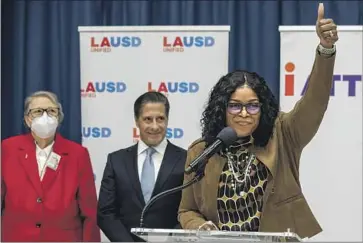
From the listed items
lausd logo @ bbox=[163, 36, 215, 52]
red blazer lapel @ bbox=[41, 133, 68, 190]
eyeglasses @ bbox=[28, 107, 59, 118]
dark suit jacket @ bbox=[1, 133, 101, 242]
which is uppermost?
lausd logo @ bbox=[163, 36, 215, 52]

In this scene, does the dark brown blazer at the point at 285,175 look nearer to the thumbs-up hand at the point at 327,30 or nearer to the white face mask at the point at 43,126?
the thumbs-up hand at the point at 327,30

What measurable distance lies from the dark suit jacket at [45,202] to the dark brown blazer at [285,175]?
1228mm

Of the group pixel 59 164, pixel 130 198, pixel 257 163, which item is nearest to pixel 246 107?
pixel 257 163

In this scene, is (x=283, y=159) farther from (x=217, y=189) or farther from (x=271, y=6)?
(x=271, y=6)

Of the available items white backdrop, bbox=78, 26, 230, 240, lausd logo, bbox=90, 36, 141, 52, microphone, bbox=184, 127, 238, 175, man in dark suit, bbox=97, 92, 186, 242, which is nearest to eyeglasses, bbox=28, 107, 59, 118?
man in dark suit, bbox=97, 92, 186, 242

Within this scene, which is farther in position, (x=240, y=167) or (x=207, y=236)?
(x=240, y=167)

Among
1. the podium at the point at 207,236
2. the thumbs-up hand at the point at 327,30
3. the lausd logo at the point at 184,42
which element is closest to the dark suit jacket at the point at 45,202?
the lausd logo at the point at 184,42

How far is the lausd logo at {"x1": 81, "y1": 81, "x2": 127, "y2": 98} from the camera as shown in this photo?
3.94 m

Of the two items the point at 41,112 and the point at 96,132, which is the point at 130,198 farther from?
the point at 96,132

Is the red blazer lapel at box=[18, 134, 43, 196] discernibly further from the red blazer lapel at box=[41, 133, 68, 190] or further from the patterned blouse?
the patterned blouse

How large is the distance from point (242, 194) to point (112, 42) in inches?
85.7

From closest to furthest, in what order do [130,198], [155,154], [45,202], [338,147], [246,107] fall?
[246,107]
[130,198]
[155,154]
[45,202]
[338,147]

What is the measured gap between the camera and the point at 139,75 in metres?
3.95

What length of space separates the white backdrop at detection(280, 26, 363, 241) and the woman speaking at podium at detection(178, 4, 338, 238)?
1.71m
